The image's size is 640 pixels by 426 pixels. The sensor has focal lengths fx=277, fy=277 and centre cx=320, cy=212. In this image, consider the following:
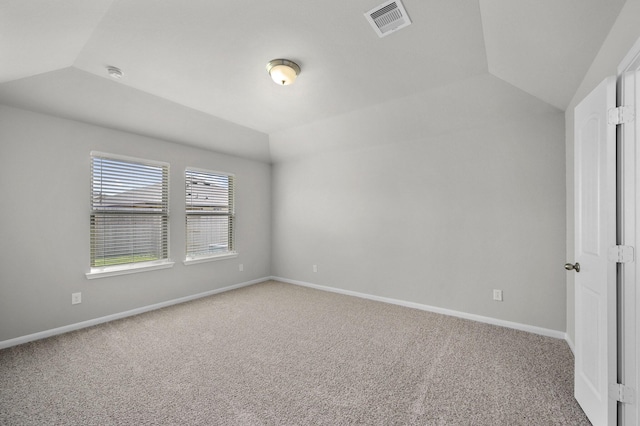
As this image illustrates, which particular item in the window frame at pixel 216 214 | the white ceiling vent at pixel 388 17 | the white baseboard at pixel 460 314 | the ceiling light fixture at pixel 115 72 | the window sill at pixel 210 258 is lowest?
the white baseboard at pixel 460 314

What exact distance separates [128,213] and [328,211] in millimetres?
2863

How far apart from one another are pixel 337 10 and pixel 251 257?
418 cm

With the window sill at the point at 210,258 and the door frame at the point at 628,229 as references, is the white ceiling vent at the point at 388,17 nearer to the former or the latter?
the door frame at the point at 628,229

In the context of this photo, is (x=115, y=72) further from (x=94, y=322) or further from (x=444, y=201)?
(x=444, y=201)

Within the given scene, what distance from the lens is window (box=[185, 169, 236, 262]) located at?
4.32m

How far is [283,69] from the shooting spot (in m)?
2.50

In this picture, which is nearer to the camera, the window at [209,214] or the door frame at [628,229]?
the door frame at [628,229]

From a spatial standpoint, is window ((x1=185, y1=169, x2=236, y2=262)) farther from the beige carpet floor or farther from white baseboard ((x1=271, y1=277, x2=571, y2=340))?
white baseboard ((x1=271, y1=277, x2=571, y2=340))

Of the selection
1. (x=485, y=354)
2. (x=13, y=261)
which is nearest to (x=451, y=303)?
(x=485, y=354)

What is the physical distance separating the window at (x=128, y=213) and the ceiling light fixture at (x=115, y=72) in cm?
117

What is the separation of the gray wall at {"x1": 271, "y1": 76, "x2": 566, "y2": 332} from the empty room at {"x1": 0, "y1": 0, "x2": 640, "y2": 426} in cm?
3

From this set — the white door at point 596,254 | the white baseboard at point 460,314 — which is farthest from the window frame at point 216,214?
the white door at point 596,254

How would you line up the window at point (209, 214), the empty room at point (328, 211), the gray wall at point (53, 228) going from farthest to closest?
the window at point (209, 214)
the gray wall at point (53, 228)
the empty room at point (328, 211)

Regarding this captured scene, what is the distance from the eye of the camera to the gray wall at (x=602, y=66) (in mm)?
1437
